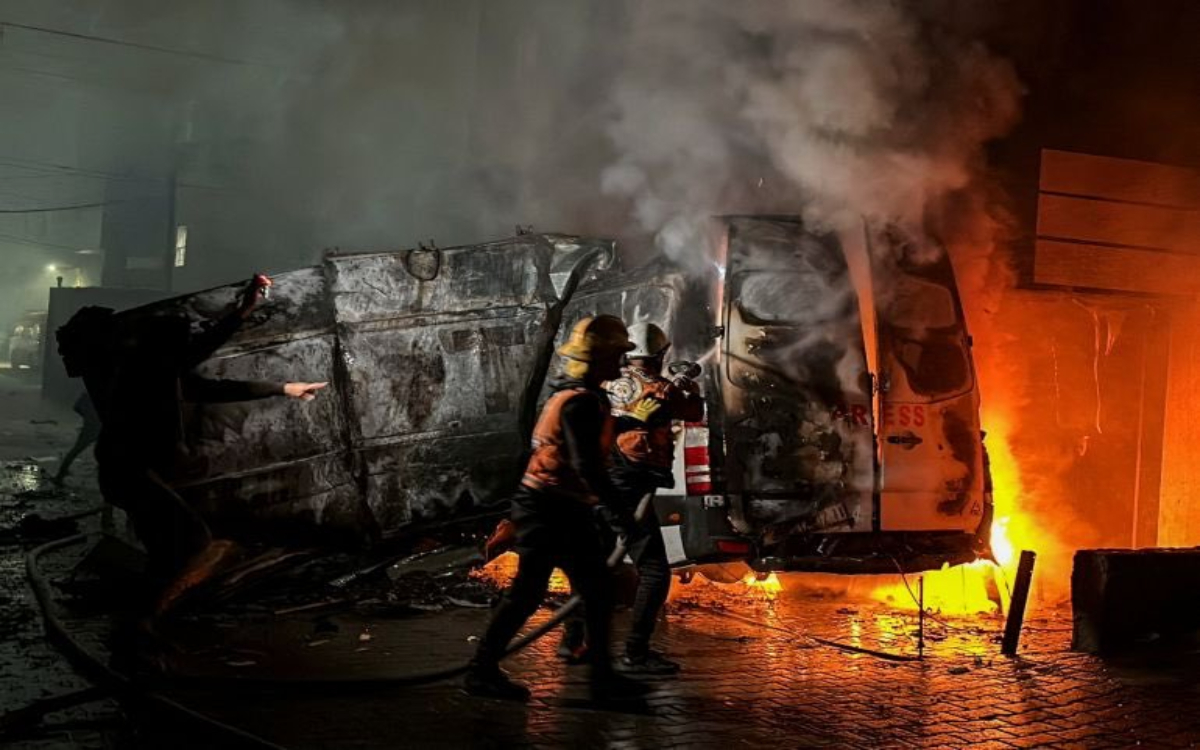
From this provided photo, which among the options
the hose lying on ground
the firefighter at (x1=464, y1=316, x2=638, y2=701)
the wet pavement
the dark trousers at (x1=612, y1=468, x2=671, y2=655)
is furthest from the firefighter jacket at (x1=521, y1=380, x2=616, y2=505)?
the hose lying on ground

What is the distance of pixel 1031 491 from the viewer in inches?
345

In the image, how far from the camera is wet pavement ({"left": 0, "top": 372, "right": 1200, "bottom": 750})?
14.3ft

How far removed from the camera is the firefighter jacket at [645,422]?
19.0 feet

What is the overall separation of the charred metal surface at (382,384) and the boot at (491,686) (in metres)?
2.71

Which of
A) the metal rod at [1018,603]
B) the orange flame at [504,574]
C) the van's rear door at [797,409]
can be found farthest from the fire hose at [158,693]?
the metal rod at [1018,603]

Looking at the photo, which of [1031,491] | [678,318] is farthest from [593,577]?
[1031,491]

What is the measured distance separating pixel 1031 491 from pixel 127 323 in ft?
23.2

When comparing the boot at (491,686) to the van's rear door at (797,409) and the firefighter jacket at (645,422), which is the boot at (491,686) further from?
the van's rear door at (797,409)

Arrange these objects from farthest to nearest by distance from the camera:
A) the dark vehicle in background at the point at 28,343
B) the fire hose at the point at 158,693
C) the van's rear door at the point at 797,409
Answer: the dark vehicle in background at the point at 28,343
the van's rear door at the point at 797,409
the fire hose at the point at 158,693

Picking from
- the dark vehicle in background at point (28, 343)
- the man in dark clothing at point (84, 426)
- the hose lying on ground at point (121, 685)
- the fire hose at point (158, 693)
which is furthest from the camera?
the dark vehicle in background at point (28, 343)

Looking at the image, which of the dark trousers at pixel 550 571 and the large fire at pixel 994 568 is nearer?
the dark trousers at pixel 550 571

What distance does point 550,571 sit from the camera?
4.88 meters

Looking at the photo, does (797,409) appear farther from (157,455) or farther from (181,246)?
(181,246)

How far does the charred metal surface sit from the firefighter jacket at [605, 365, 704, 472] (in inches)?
70.5
